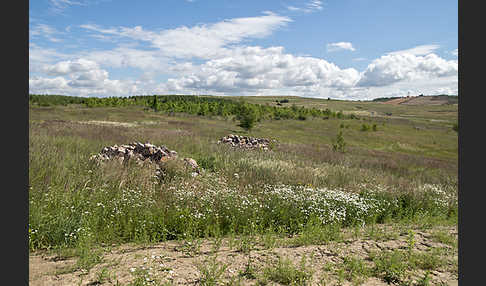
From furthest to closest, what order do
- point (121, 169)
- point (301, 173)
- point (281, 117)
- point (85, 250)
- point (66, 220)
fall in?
point (281, 117), point (301, 173), point (121, 169), point (66, 220), point (85, 250)

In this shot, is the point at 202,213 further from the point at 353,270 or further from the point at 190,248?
the point at 353,270

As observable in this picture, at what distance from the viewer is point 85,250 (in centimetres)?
385

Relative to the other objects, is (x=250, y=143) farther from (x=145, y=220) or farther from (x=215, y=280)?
(x=215, y=280)

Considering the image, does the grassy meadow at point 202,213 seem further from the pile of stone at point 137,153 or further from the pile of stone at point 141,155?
the pile of stone at point 137,153

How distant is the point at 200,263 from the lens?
3830 mm

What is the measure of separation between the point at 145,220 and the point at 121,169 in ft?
10.1

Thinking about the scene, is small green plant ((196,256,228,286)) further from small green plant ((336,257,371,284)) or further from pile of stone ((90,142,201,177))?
pile of stone ((90,142,201,177))

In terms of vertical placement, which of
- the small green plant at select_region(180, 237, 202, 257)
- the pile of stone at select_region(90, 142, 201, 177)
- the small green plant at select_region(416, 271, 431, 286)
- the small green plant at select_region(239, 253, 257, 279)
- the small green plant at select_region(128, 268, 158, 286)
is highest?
the pile of stone at select_region(90, 142, 201, 177)

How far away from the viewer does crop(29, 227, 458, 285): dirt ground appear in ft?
11.2

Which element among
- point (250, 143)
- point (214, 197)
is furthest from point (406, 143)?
point (214, 197)

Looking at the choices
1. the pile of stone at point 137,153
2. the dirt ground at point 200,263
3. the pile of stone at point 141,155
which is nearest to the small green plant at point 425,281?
the dirt ground at point 200,263

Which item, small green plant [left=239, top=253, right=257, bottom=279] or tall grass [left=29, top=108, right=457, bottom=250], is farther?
tall grass [left=29, top=108, right=457, bottom=250]

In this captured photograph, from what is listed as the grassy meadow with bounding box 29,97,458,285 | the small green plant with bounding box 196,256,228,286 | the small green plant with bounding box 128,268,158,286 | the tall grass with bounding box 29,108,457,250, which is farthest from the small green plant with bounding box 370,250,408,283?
the small green plant with bounding box 128,268,158,286

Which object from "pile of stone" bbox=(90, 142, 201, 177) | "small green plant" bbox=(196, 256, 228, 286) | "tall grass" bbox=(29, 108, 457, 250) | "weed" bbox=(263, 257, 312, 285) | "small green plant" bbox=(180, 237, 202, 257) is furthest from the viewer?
"pile of stone" bbox=(90, 142, 201, 177)
